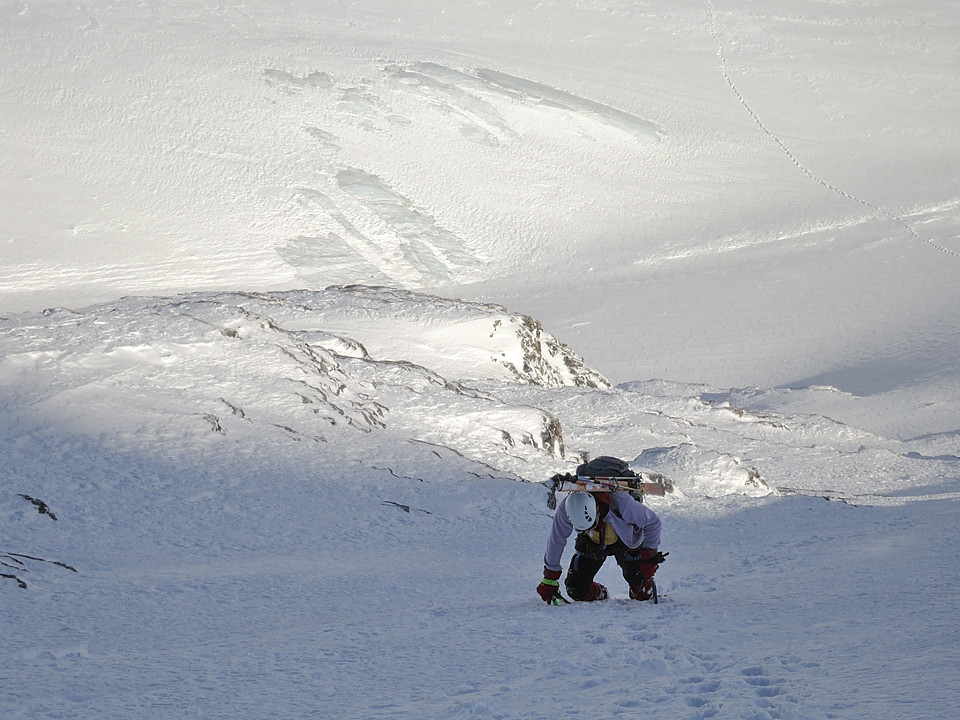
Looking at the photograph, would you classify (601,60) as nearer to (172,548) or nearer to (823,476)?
(823,476)

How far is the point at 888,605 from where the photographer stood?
463 centimetres

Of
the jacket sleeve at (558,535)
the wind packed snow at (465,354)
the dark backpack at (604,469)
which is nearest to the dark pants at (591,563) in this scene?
the jacket sleeve at (558,535)

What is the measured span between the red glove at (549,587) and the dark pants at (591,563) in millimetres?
113

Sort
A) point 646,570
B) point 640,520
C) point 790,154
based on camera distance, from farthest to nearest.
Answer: point 790,154 < point 646,570 < point 640,520

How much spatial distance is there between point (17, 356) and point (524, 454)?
193 inches

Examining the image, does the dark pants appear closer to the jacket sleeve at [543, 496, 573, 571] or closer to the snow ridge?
the jacket sleeve at [543, 496, 573, 571]

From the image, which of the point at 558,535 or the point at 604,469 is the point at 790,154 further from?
the point at 558,535

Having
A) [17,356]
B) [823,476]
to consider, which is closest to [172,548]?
[17,356]

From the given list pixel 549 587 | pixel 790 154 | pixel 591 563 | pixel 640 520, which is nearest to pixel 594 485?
pixel 640 520

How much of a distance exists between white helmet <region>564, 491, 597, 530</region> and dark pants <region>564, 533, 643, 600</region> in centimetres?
27

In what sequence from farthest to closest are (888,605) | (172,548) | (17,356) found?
(17,356), (172,548), (888,605)

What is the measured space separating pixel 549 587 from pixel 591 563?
260 mm

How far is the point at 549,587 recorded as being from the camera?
16.8 ft

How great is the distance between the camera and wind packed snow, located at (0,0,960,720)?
13.4 ft
